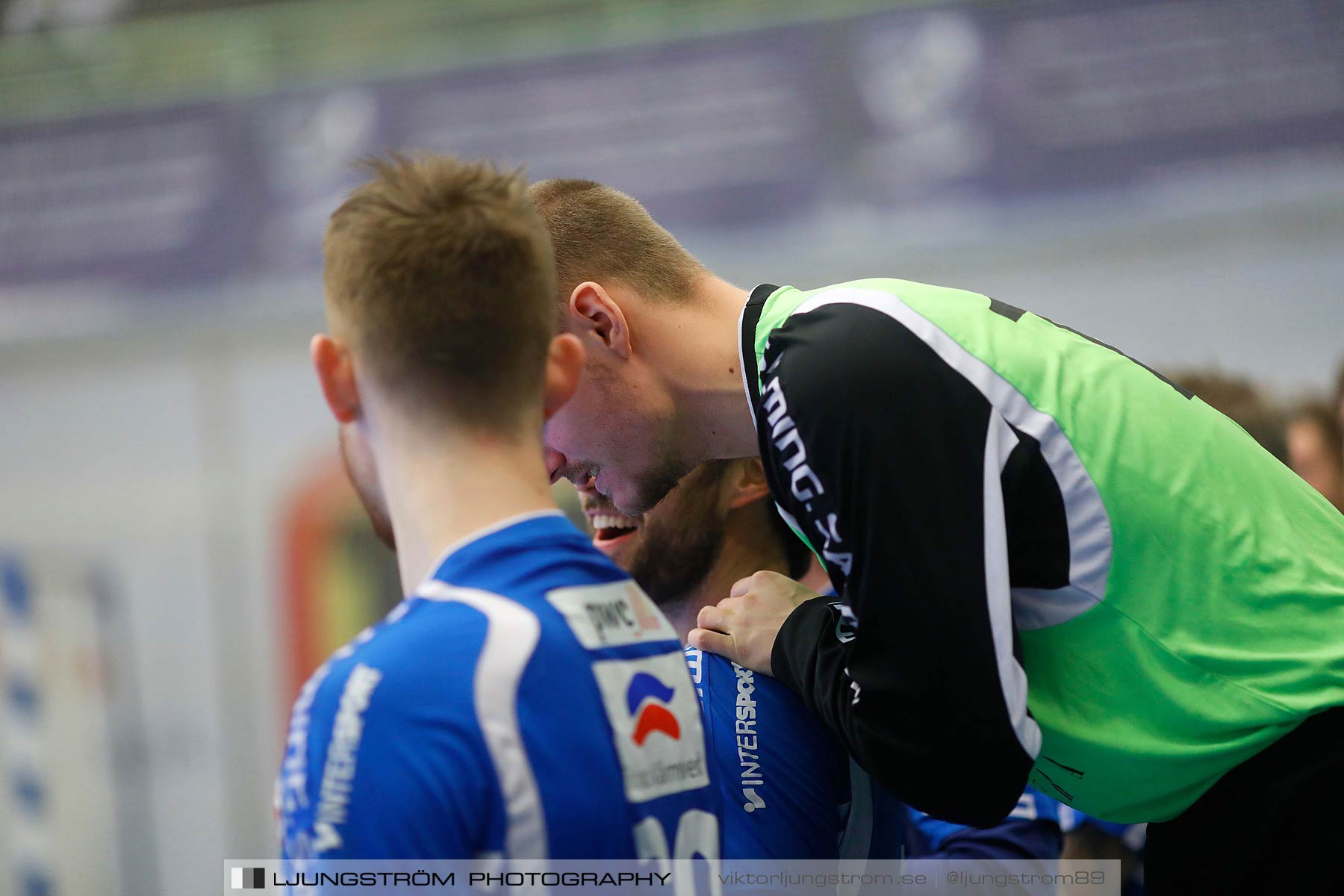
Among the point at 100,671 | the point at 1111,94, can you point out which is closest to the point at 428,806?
the point at 1111,94

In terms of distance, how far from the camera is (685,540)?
1.69 m

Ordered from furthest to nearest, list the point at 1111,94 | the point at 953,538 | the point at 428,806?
the point at 1111,94
the point at 953,538
the point at 428,806

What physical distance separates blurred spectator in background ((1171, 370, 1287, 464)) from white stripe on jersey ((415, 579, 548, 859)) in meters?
1.80

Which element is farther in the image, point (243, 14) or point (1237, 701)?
point (243, 14)

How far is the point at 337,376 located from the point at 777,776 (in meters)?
0.73

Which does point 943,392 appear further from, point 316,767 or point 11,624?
point 11,624

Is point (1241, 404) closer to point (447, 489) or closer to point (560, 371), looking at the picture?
point (560, 371)

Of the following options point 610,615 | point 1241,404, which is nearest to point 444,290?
point 610,615

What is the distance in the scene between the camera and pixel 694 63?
416 centimetres

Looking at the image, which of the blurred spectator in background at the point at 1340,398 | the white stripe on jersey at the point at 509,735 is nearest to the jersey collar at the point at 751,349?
the white stripe on jersey at the point at 509,735

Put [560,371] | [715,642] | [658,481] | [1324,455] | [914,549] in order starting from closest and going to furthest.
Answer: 1. [560,371]
2. [914,549]
3. [715,642]
4. [658,481]
5. [1324,455]

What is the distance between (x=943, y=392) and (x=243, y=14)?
4290mm

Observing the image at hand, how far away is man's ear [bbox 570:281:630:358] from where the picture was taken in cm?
143

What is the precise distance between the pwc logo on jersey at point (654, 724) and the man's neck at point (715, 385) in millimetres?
522
